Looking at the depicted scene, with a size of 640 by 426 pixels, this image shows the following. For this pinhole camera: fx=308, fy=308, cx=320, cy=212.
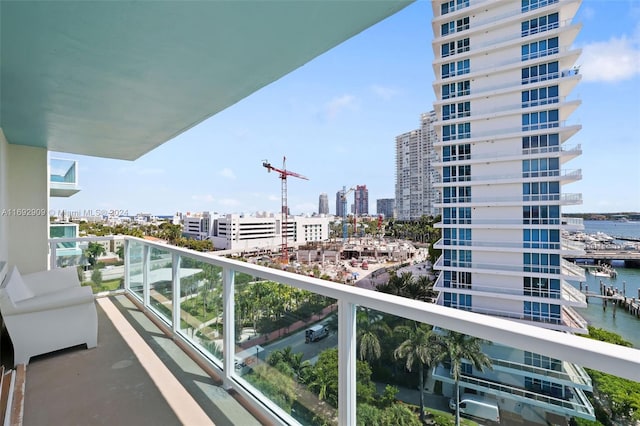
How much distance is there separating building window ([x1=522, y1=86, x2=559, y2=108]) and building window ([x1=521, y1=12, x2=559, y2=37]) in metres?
4.01

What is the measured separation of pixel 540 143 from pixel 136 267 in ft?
80.4

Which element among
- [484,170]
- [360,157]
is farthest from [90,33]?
[360,157]

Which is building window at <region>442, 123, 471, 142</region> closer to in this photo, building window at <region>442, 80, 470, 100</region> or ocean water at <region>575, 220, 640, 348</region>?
building window at <region>442, 80, 470, 100</region>

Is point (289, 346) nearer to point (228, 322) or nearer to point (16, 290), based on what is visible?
point (228, 322)

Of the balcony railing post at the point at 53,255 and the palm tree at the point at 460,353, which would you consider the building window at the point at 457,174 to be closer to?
the balcony railing post at the point at 53,255

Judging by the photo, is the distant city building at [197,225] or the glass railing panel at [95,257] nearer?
the glass railing panel at [95,257]

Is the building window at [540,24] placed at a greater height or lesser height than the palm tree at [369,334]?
greater

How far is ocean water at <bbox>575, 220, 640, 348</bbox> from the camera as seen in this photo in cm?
2295

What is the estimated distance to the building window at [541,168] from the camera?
793 inches

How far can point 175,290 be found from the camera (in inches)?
119

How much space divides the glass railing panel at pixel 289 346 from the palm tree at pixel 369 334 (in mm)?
134

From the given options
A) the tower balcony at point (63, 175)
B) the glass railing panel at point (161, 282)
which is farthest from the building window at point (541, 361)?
the tower balcony at point (63, 175)

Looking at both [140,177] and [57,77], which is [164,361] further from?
[140,177]

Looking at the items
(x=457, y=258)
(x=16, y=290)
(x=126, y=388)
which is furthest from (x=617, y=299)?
(x=16, y=290)
